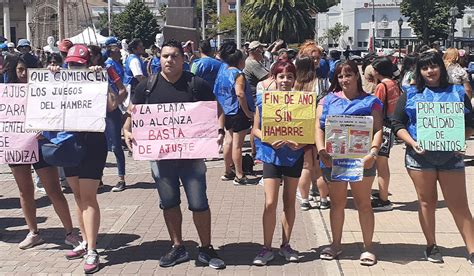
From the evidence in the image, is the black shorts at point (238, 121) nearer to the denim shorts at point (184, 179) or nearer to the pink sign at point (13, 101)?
the denim shorts at point (184, 179)

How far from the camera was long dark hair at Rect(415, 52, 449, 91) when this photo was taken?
5.52 meters

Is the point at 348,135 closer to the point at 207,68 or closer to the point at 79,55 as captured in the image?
the point at 79,55

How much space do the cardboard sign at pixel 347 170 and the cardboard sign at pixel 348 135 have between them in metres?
0.06

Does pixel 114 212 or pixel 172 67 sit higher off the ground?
pixel 172 67

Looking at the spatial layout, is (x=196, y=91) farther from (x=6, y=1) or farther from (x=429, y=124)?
(x=6, y=1)

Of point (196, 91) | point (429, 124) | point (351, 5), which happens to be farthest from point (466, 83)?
point (351, 5)

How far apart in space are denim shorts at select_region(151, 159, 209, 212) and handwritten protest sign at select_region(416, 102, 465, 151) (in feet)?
6.60

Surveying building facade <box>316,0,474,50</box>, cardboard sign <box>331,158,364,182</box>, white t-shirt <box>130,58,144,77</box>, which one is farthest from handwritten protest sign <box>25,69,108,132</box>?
building facade <box>316,0,474,50</box>

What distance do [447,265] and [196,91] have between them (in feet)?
9.23

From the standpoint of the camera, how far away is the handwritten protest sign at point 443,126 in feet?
17.8

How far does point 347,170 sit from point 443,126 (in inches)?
36.4

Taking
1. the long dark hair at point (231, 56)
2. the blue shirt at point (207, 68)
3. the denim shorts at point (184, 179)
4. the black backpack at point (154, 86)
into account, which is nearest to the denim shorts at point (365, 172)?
the denim shorts at point (184, 179)

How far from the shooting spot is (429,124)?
5469 mm

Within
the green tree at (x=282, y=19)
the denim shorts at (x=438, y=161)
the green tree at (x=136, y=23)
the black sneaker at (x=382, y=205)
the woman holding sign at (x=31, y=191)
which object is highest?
the green tree at (x=136, y=23)
